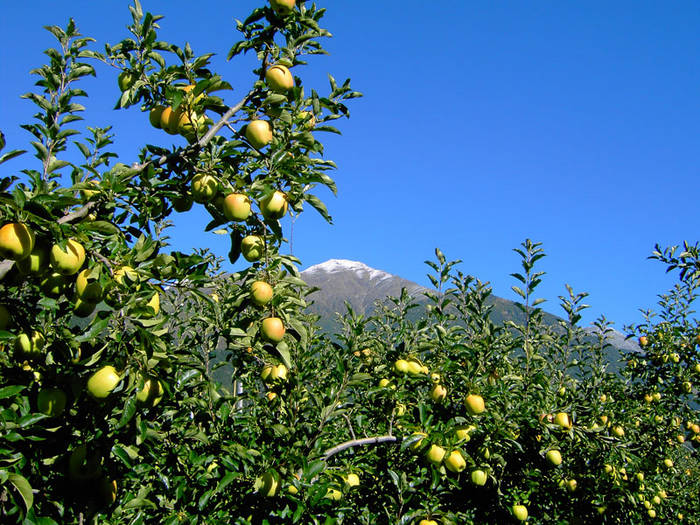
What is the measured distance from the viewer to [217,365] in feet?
12.8

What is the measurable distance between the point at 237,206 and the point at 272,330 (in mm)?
651

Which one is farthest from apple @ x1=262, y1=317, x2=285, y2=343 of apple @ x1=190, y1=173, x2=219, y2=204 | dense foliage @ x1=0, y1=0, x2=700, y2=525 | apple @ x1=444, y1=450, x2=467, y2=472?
apple @ x1=444, y1=450, x2=467, y2=472

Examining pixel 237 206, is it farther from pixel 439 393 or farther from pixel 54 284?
pixel 439 393

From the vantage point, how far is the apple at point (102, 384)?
6.37ft

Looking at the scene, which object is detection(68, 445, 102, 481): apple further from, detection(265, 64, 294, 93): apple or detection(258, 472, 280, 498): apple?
detection(265, 64, 294, 93): apple

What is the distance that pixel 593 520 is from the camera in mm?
4828

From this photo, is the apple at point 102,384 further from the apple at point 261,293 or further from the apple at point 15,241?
the apple at point 261,293

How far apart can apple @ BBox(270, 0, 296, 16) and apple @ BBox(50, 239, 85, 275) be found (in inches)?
57.9

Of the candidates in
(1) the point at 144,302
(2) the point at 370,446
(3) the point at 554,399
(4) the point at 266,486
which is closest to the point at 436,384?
(2) the point at 370,446

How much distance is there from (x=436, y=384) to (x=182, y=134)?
2615 mm

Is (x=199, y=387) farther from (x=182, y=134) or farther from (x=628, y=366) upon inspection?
(x=628, y=366)

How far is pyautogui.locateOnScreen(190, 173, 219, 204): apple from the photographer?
7.30 feet

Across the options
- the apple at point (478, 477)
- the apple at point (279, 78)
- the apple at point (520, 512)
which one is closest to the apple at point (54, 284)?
the apple at point (279, 78)

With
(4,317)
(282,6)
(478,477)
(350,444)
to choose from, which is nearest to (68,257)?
(4,317)
